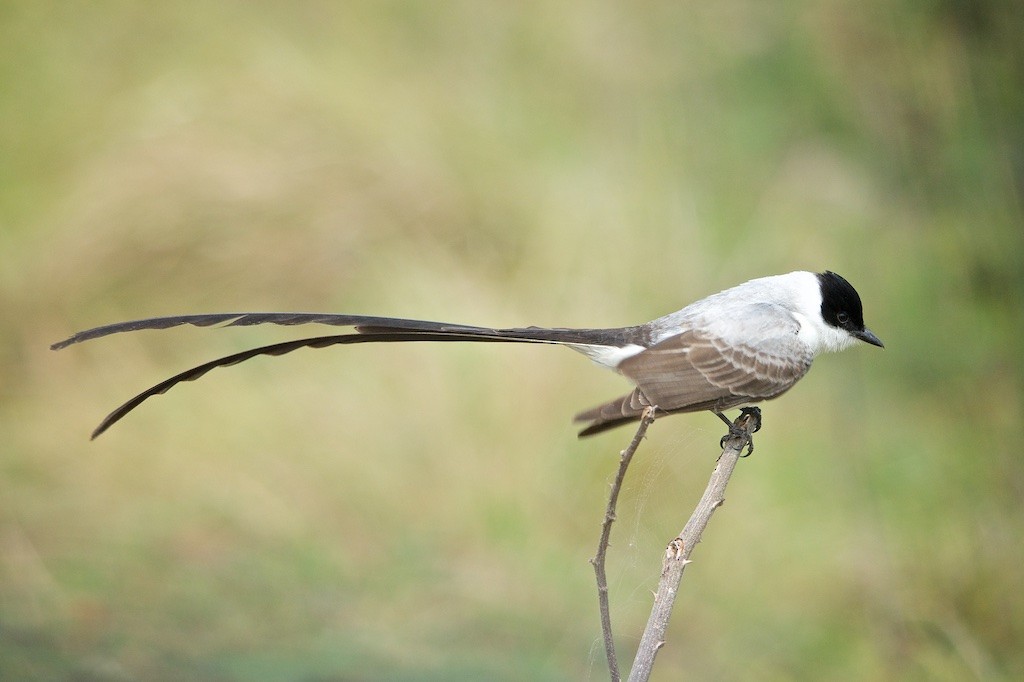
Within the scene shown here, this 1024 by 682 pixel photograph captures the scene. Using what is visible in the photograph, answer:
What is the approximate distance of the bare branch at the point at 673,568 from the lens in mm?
1752

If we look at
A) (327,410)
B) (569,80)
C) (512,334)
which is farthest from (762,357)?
(569,80)

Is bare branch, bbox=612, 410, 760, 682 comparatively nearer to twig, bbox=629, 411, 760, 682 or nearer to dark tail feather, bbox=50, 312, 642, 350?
twig, bbox=629, 411, 760, 682

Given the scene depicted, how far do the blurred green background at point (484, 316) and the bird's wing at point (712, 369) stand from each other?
107cm

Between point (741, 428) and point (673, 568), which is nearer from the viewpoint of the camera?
point (673, 568)

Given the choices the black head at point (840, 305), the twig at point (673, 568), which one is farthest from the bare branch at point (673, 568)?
the black head at point (840, 305)

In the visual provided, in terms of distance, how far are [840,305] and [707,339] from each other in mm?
459

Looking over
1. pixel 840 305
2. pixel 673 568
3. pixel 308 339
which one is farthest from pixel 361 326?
pixel 840 305

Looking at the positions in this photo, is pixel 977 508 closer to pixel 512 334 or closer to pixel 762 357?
pixel 762 357

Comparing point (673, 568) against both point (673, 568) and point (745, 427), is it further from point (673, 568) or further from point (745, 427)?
point (745, 427)

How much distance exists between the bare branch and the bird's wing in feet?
1.03

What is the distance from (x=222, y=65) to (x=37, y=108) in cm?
124

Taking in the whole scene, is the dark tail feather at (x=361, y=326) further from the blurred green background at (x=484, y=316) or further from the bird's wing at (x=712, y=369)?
the blurred green background at (x=484, y=316)

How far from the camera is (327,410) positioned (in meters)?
5.32

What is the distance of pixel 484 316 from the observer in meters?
5.47
